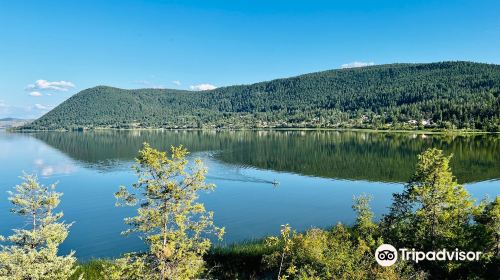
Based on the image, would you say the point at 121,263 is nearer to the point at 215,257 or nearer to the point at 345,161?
the point at 215,257

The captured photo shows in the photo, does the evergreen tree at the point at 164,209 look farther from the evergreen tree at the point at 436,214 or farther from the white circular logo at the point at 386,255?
the evergreen tree at the point at 436,214

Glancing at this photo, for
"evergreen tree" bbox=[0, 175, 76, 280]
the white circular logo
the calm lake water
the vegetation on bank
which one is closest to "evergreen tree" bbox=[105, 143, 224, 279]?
the vegetation on bank

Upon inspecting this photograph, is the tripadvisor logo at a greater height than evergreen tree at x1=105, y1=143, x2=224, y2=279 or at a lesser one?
lesser

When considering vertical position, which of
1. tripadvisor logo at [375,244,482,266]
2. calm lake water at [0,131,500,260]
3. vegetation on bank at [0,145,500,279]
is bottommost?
calm lake water at [0,131,500,260]

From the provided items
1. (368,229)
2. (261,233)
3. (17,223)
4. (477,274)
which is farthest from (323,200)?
(17,223)

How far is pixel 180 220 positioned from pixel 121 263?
13.4ft

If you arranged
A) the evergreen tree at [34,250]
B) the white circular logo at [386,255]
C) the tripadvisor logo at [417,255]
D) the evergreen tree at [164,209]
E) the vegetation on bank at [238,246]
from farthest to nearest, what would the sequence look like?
1. the tripadvisor logo at [417,255]
2. the white circular logo at [386,255]
3. the evergreen tree at [34,250]
4. the vegetation on bank at [238,246]
5. the evergreen tree at [164,209]

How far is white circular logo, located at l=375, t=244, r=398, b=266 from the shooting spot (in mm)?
27253

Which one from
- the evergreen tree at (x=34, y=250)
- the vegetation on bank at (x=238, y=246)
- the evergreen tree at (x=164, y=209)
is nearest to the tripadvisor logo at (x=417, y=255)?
the vegetation on bank at (x=238, y=246)

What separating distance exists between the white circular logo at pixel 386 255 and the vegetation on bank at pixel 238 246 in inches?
21.9

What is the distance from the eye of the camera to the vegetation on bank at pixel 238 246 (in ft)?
64.9

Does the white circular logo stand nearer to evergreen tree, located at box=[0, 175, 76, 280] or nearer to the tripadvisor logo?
the tripadvisor logo

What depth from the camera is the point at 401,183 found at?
84.2 metres

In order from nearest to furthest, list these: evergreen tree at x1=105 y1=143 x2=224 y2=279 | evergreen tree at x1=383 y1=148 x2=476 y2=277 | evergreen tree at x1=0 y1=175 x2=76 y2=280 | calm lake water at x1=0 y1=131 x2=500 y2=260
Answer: evergreen tree at x1=105 y1=143 x2=224 y2=279, evergreen tree at x1=0 y1=175 x2=76 y2=280, evergreen tree at x1=383 y1=148 x2=476 y2=277, calm lake water at x1=0 y1=131 x2=500 y2=260
